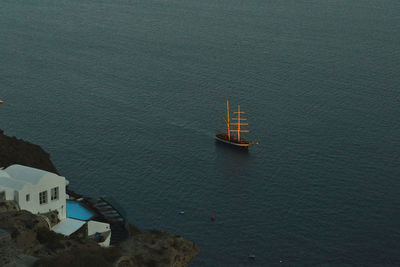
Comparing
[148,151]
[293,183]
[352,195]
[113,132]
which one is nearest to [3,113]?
[113,132]

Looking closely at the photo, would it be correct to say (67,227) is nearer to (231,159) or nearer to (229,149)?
(231,159)

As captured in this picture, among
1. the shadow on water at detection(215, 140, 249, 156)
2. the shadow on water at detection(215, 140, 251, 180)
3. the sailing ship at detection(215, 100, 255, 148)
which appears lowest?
the shadow on water at detection(215, 140, 251, 180)

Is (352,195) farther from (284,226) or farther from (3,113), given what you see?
(3,113)

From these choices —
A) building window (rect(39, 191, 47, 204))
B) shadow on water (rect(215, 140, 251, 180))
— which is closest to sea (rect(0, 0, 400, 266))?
shadow on water (rect(215, 140, 251, 180))

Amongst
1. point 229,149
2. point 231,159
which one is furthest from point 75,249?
point 229,149

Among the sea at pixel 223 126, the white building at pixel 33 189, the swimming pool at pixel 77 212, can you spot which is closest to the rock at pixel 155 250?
the white building at pixel 33 189

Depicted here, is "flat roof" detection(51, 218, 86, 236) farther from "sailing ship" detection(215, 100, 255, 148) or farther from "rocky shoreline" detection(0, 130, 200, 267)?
"sailing ship" detection(215, 100, 255, 148)

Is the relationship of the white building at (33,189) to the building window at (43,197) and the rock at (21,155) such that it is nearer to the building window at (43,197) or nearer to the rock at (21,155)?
the building window at (43,197)
